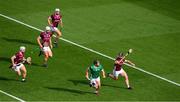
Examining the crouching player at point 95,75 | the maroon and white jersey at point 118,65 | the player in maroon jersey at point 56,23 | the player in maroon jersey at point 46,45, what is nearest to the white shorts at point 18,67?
the player in maroon jersey at point 46,45

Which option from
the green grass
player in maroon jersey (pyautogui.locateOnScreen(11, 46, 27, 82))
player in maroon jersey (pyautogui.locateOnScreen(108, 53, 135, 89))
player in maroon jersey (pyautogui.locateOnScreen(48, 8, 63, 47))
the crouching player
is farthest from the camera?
player in maroon jersey (pyautogui.locateOnScreen(48, 8, 63, 47))

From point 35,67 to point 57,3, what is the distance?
1411 cm

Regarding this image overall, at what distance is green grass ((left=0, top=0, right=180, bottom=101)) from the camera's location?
132ft

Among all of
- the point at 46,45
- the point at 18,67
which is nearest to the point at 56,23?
the point at 46,45

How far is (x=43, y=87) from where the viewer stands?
40000mm

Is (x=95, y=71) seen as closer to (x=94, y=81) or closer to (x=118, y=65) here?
(x=94, y=81)

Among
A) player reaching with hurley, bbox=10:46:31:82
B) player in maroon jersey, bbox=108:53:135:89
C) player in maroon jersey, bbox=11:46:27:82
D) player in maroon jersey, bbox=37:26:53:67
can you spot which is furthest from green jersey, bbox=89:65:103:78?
player in maroon jersey, bbox=37:26:53:67

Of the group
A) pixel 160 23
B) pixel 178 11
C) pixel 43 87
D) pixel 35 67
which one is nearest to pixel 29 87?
pixel 43 87

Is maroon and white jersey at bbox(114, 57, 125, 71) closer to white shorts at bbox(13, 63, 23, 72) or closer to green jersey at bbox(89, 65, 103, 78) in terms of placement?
green jersey at bbox(89, 65, 103, 78)

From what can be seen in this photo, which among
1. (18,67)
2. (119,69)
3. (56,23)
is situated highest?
(56,23)

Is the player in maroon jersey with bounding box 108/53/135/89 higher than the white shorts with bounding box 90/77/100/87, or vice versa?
the player in maroon jersey with bounding box 108/53/135/89

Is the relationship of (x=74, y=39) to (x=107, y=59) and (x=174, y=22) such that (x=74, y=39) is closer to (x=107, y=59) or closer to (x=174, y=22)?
(x=107, y=59)

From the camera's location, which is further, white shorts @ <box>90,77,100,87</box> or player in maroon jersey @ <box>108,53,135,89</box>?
player in maroon jersey @ <box>108,53,135,89</box>

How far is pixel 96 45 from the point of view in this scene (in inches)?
1886
